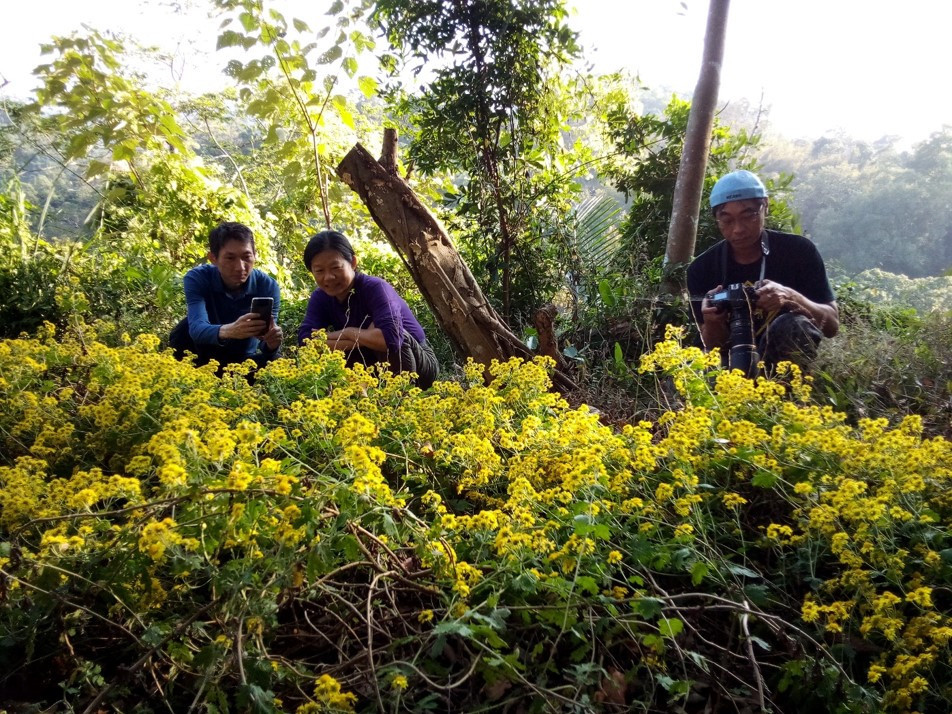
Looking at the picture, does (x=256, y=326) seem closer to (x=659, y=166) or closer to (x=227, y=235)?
(x=227, y=235)

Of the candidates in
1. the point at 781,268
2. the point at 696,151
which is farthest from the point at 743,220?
the point at 696,151

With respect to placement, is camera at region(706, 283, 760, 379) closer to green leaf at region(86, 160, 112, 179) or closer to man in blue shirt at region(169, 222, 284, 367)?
man in blue shirt at region(169, 222, 284, 367)

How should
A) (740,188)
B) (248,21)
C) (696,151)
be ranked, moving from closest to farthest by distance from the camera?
(740,188)
(696,151)
(248,21)

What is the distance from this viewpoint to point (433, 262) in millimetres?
3430

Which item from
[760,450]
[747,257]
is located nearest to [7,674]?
[760,450]

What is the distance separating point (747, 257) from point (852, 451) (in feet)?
6.53

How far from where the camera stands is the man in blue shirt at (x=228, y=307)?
3611 millimetres

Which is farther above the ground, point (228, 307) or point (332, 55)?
point (332, 55)

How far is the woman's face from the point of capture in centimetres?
348

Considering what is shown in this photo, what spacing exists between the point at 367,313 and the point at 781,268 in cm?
223

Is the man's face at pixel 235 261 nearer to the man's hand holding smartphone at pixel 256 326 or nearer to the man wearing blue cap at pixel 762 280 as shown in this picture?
the man's hand holding smartphone at pixel 256 326

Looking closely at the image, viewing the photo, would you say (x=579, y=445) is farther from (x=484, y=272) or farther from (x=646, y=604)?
(x=484, y=272)

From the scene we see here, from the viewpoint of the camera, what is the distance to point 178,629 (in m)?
1.24

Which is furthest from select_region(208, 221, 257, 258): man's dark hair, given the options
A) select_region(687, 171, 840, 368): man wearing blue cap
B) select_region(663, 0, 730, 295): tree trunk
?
select_region(663, 0, 730, 295): tree trunk
